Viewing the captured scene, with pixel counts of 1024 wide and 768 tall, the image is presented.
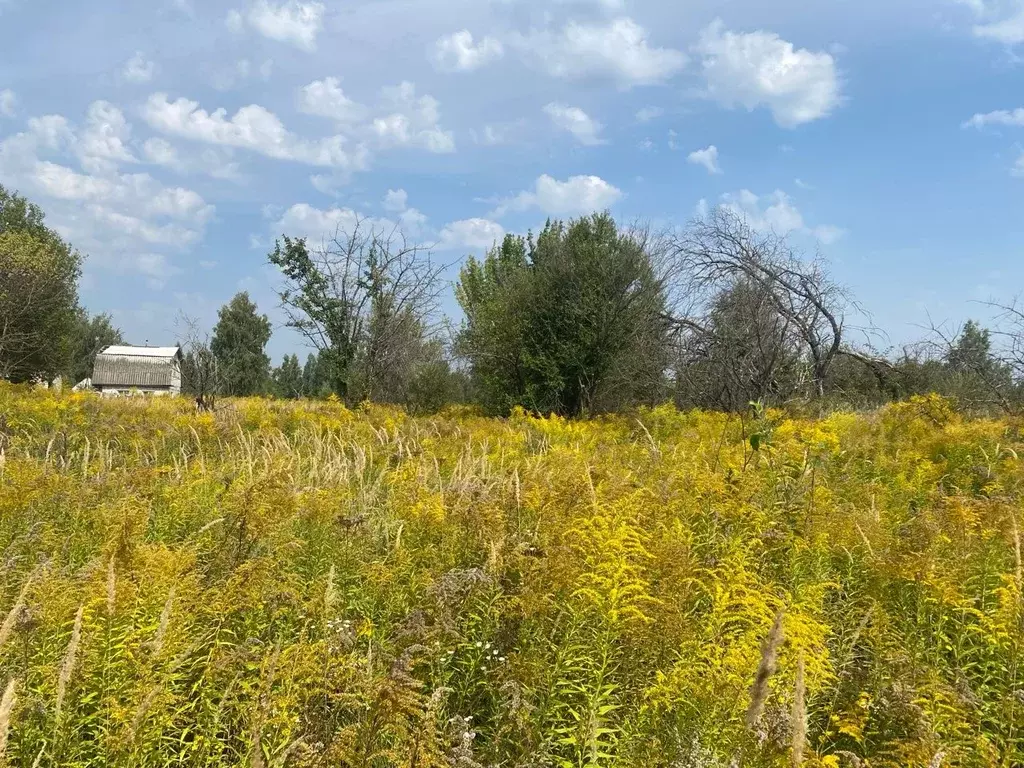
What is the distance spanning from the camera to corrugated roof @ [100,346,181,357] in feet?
204

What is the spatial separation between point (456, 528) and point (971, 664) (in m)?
2.28

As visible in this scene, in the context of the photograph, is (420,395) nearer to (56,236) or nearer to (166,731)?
(166,731)

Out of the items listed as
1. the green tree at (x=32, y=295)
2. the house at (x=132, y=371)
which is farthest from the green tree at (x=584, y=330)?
the house at (x=132, y=371)

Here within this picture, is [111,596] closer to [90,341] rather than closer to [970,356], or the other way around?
[970,356]

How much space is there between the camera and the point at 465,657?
2650 millimetres

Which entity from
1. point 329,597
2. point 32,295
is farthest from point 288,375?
point 329,597

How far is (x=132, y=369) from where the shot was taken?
192 ft

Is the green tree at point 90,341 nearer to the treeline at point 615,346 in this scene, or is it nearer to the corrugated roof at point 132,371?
the corrugated roof at point 132,371

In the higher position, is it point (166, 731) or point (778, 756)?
point (778, 756)

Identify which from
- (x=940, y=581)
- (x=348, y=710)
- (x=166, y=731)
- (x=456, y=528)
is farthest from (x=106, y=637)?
(x=940, y=581)

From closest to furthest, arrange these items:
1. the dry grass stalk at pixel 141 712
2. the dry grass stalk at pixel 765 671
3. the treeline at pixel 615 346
Result: the dry grass stalk at pixel 765 671 → the dry grass stalk at pixel 141 712 → the treeline at pixel 615 346

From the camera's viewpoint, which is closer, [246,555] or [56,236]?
[246,555]

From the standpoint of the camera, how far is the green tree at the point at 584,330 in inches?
587

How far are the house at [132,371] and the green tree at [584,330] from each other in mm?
46118
